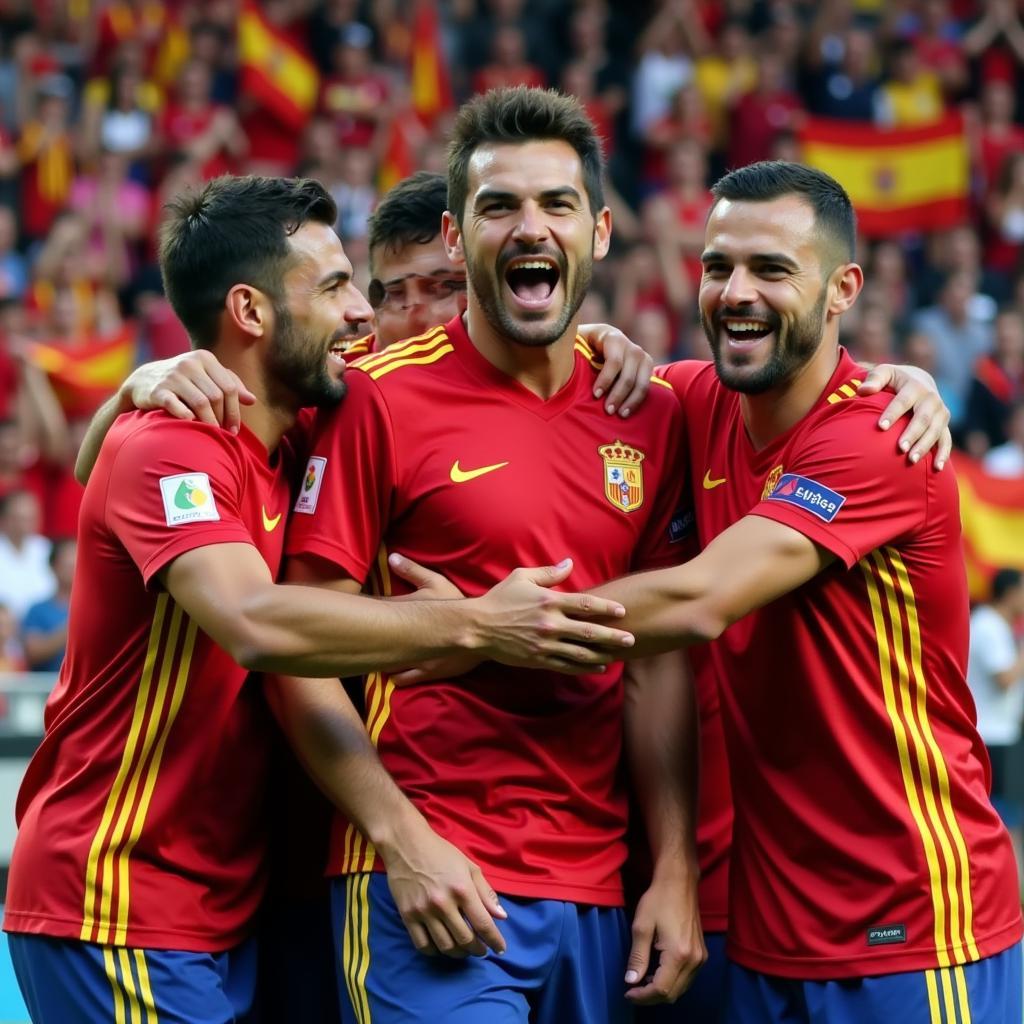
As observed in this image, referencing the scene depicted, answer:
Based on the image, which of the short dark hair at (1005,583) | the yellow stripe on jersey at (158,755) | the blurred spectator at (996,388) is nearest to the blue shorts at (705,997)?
the yellow stripe on jersey at (158,755)

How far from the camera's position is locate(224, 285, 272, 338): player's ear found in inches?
170

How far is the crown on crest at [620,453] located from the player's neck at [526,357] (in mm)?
185

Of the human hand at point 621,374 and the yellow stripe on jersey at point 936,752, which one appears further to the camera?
the human hand at point 621,374

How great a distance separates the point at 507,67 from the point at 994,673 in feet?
22.7

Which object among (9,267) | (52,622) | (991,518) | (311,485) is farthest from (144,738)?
(991,518)

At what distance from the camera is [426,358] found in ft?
14.3

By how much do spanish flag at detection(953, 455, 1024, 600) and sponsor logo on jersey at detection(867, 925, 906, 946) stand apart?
26.4ft

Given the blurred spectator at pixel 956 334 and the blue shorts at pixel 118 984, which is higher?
the blurred spectator at pixel 956 334

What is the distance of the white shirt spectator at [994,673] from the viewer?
985 centimetres

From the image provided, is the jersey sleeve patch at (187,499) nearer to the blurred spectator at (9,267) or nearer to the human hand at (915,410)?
the human hand at (915,410)

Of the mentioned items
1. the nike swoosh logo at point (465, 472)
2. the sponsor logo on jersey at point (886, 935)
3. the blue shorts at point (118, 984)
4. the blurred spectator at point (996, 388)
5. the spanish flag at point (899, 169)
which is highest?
the spanish flag at point (899, 169)

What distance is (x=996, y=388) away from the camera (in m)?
12.8

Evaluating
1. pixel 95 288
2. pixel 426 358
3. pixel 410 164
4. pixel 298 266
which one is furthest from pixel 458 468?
pixel 410 164

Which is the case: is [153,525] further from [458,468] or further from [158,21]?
[158,21]
